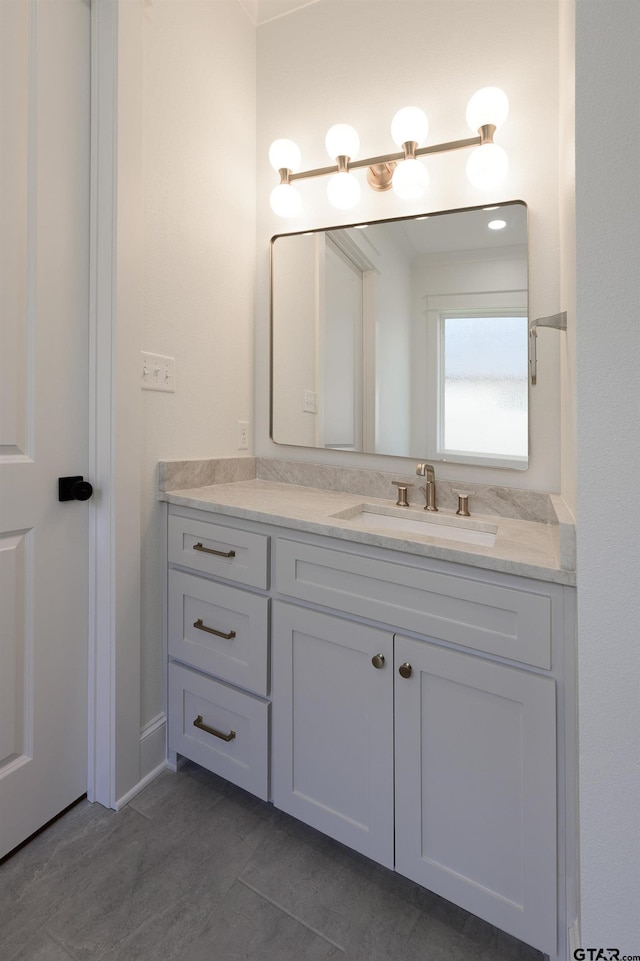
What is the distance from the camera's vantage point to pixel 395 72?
63.6 inches

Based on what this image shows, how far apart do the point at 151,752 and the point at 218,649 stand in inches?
17.2

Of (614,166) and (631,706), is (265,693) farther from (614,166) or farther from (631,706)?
(614,166)

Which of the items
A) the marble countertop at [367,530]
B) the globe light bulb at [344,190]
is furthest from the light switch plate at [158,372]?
the globe light bulb at [344,190]

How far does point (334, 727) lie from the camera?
1.19 m

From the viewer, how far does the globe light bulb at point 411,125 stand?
58.3 inches

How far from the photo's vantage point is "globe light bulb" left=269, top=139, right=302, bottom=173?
1.73 m

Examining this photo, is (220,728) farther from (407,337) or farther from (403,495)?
(407,337)

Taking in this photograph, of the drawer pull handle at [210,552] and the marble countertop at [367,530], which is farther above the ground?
the marble countertop at [367,530]

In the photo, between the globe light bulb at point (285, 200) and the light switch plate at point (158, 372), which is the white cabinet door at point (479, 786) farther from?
the globe light bulb at point (285, 200)

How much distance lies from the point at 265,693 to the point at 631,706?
2.88 ft

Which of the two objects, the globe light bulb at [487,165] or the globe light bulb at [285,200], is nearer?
the globe light bulb at [487,165]

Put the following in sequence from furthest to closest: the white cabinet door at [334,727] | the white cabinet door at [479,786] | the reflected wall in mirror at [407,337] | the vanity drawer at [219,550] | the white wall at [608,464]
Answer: the reflected wall in mirror at [407,337] < the vanity drawer at [219,550] < the white cabinet door at [334,727] < the white cabinet door at [479,786] < the white wall at [608,464]

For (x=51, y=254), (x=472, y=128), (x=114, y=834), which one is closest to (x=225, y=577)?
(x=114, y=834)

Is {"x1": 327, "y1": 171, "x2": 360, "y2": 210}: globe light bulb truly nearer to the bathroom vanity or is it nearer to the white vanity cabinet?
the bathroom vanity
